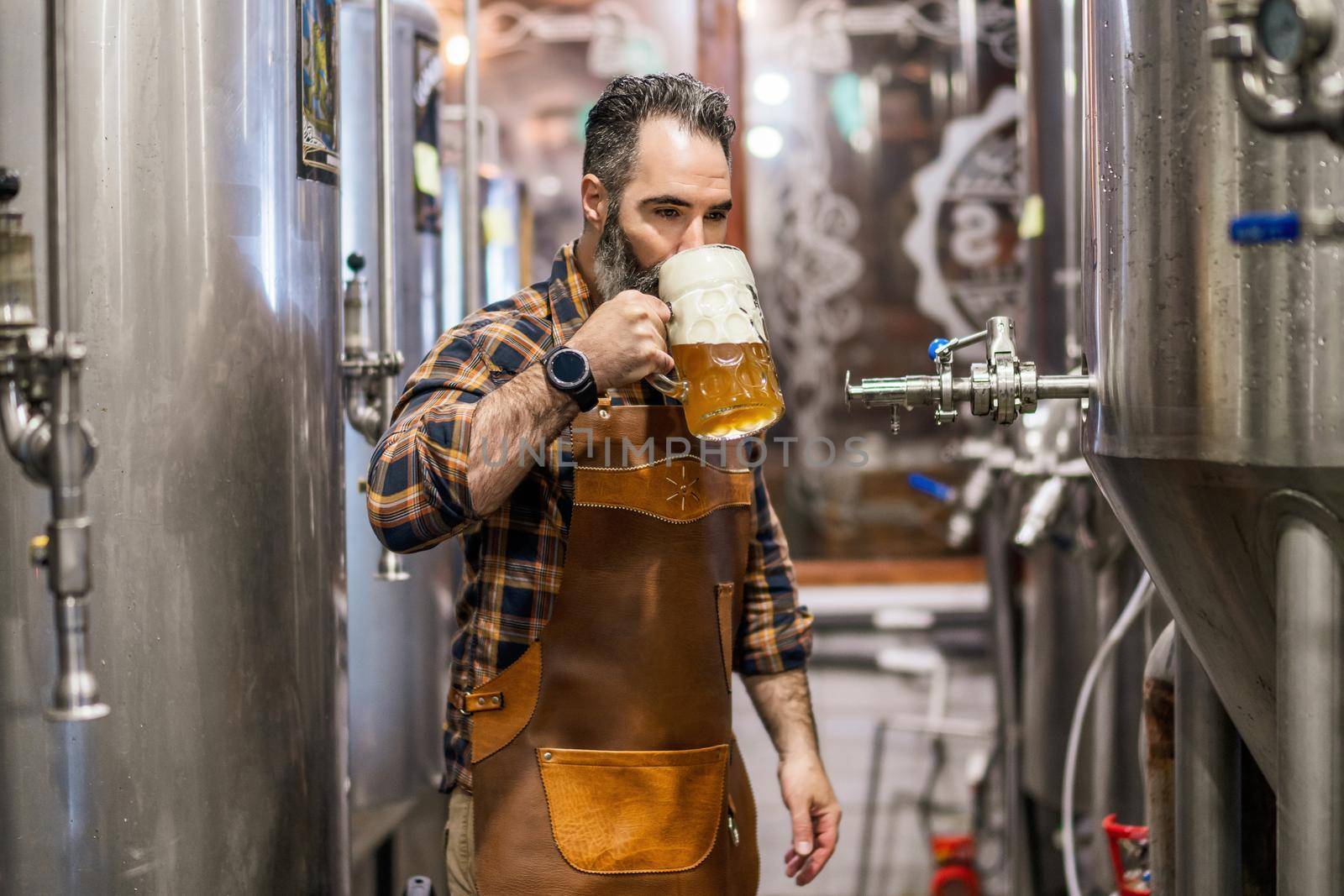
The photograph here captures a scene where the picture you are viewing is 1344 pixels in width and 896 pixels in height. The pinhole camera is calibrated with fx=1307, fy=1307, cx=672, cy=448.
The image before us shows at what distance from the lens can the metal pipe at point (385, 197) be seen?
5.32 feet

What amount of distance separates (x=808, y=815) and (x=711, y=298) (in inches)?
28.4

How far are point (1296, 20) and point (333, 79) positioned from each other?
1071 millimetres

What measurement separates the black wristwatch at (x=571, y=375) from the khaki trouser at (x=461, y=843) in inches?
21.5

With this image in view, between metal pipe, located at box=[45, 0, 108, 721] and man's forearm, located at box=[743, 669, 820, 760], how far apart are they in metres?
0.95

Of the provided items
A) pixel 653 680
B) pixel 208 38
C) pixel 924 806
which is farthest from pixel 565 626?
pixel 924 806

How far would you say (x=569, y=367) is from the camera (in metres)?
1.32

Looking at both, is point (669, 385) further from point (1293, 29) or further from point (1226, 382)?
point (1293, 29)

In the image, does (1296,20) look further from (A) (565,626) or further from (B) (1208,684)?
(A) (565,626)

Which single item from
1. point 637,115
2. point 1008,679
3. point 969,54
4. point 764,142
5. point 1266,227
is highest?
point 969,54

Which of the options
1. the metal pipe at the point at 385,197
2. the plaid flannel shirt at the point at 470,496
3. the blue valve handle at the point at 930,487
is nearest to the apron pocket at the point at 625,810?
the plaid flannel shirt at the point at 470,496

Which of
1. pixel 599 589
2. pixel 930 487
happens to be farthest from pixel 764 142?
pixel 599 589

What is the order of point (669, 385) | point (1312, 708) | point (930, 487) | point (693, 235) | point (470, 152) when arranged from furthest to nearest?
1. point (930, 487)
2. point (470, 152)
3. point (693, 235)
4. point (669, 385)
5. point (1312, 708)

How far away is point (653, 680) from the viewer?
151 centimetres

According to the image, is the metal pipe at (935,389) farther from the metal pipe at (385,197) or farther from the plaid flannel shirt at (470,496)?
the metal pipe at (385,197)
